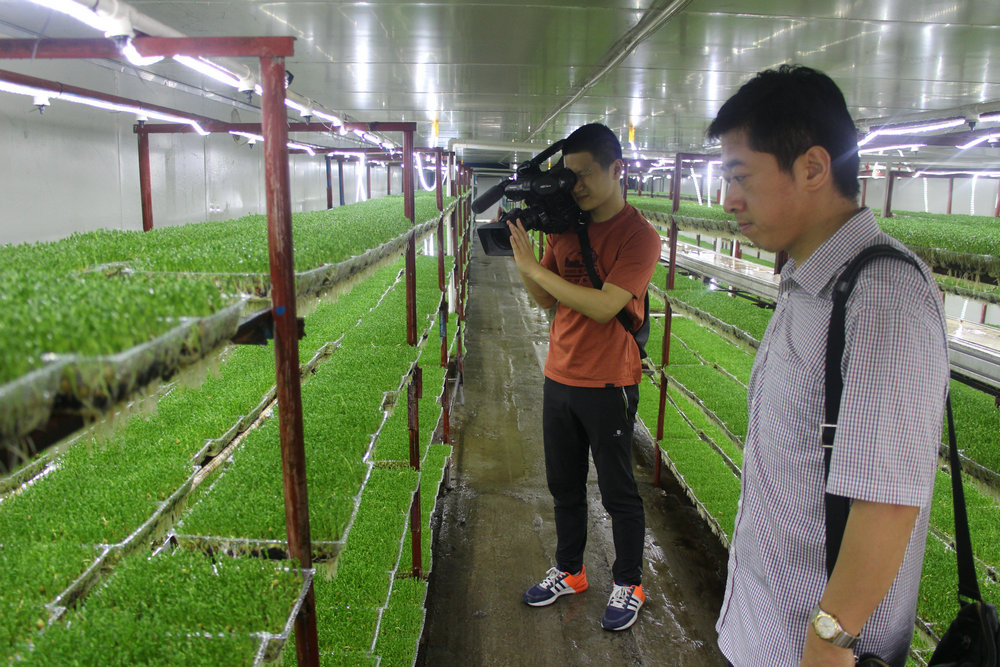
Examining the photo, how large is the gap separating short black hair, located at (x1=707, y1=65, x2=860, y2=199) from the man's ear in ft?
0.03

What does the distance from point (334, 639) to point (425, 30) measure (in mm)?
2586

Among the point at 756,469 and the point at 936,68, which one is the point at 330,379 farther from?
the point at 936,68

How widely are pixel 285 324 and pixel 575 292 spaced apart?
4.29ft

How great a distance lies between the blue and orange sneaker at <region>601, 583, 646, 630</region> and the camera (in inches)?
120

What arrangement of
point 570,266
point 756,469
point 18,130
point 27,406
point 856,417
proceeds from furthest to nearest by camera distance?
point 18,130
point 570,266
point 756,469
point 856,417
point 27,406

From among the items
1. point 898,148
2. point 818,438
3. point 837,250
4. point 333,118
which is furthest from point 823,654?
point 898,148

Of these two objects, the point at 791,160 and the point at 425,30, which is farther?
the point at 425,30

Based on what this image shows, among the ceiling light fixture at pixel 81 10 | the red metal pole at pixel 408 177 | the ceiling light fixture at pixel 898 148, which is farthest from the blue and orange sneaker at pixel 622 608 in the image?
the ceiling light fixture at pixel 898 148

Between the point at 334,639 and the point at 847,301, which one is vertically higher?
the point at 847,301

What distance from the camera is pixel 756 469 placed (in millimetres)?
1201

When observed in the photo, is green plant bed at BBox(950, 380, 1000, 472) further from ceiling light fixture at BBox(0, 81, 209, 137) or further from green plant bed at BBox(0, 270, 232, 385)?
ceiling light fixture at BBox(0, 81, 209, 137)

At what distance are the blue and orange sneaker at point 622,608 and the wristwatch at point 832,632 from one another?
218cm

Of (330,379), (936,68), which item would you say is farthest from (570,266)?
(936,68)

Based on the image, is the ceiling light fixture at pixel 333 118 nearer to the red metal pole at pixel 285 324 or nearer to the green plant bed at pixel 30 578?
the red metal pole at pixel 285 324
